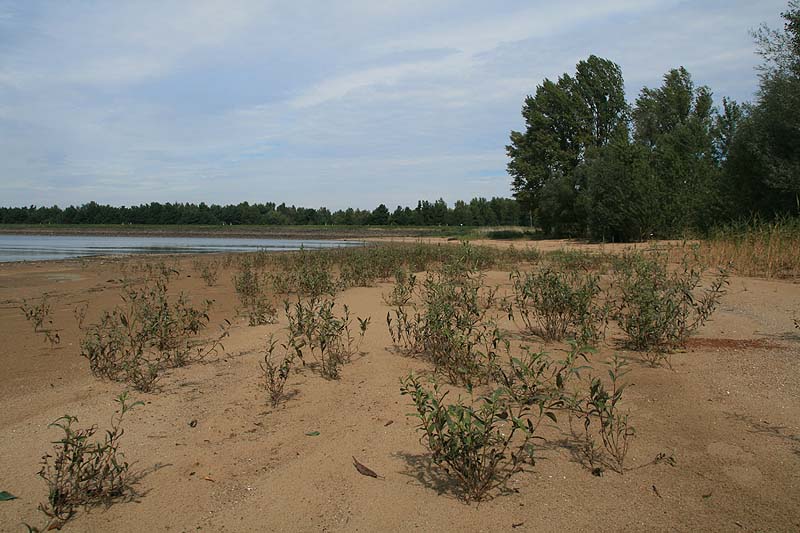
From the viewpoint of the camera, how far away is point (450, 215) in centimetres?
9262

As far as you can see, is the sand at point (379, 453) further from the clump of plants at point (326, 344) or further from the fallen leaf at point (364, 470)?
the clump of plants at point (326, 344)

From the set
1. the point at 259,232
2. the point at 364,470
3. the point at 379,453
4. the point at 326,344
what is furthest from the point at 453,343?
the point at 259,232

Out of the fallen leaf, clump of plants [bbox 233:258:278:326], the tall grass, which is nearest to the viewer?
the fallen leaf

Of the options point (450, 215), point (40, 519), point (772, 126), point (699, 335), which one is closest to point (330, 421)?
point (40, 519)

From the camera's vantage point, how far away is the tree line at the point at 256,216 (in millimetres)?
92312

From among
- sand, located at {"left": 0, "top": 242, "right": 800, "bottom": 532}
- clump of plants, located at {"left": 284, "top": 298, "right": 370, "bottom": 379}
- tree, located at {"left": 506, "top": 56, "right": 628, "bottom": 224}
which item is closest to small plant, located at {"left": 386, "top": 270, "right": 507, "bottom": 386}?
sand, located at {"left": 0, "top": 242, "right": 800, "bottom": 532}

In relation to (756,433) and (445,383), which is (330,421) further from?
(756,433)

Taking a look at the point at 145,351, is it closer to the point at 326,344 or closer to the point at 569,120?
the point at 326,344

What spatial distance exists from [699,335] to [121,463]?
5.27m

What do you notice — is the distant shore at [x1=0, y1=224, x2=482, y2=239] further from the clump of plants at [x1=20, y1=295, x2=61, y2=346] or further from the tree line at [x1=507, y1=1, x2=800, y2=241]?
the clump of plants at [x1=20, y1=295, x2=61, y2=346]

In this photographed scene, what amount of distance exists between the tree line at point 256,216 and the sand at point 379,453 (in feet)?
278

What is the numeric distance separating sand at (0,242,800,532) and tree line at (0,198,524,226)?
3341 inches

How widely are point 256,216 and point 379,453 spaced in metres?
99.8

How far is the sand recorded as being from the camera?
111 inches
